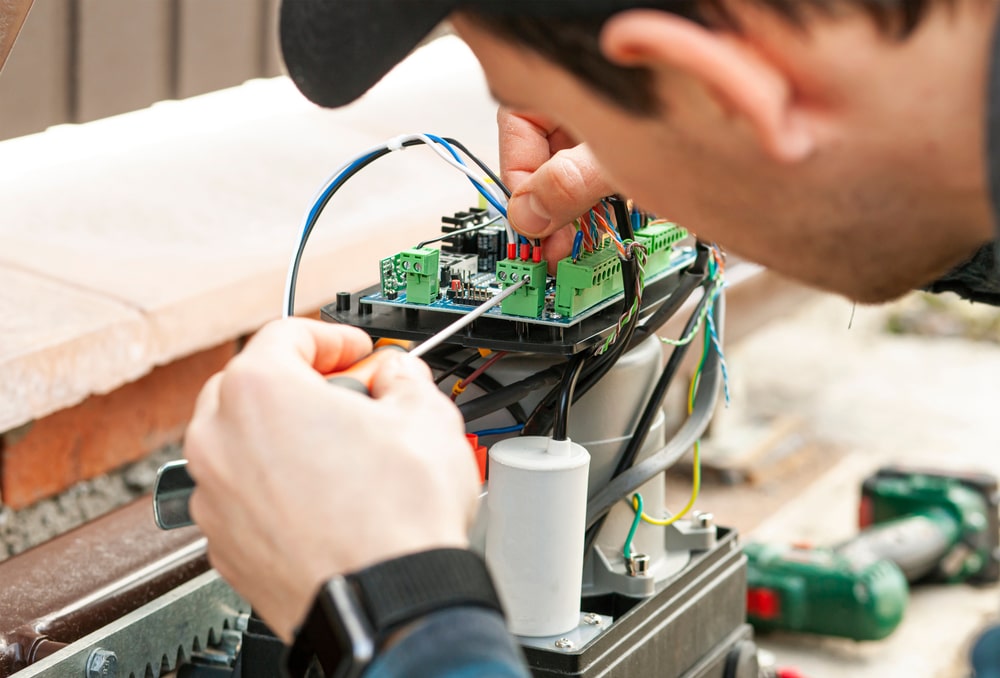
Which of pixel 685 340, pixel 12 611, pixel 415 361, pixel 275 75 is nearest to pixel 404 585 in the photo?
pixel 415 361

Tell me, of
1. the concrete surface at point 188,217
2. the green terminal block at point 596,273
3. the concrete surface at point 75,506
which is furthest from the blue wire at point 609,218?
the concrete surface at point 75,506

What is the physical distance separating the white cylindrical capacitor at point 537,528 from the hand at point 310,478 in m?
0.18

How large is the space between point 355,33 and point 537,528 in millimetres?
350

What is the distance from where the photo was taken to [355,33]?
620 millimetres

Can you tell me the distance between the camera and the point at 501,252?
94 cm

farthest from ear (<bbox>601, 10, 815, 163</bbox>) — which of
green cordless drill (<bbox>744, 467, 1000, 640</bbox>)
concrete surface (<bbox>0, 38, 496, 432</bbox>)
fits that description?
green cordless drill (<bbox>744, 467, 1000, 640</bbox>)

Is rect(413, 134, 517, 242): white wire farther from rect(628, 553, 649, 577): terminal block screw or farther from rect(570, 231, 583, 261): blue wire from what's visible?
rect(628, 553, 649, 577): terminal block screw

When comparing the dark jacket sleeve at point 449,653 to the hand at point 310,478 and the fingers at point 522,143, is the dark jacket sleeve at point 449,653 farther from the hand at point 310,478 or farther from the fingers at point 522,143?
the fingers at point 522,143

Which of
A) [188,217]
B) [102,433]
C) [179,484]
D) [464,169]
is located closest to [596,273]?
[464,169]

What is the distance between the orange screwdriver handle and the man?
14 mm

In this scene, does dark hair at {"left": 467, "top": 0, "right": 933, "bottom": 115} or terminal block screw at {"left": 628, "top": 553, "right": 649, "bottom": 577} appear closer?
dark hair at {"left": 467, "top": 0, "right": 933, "bottom": 115}

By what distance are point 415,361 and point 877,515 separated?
1.47m

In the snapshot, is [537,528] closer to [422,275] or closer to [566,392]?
[566,392]

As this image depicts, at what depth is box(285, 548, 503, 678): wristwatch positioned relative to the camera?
54 cm
